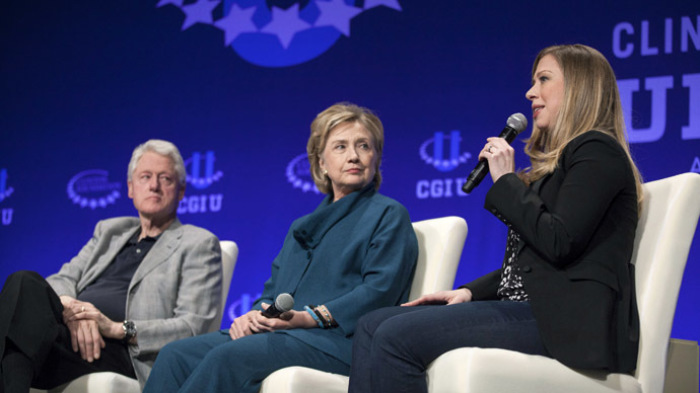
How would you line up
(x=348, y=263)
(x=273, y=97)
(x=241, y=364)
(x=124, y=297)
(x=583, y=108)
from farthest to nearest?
(x=273, y=97), (x=124, y=297), (x=348, y=263), (x=241, y=364), (x=583, y=108)

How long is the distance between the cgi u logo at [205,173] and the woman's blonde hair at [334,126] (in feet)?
5.02

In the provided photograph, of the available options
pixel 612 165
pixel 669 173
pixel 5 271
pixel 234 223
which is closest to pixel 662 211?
pixel 612 165

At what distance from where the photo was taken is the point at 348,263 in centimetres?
240

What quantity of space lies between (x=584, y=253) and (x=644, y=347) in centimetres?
26

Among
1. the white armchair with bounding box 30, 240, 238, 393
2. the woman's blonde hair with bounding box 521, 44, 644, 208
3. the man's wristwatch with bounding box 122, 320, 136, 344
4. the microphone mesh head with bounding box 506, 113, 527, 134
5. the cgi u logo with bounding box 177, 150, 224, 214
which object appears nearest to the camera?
the woman's blonde hair with bounding box 521, 44, 644, 208

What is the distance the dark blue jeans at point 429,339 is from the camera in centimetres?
180

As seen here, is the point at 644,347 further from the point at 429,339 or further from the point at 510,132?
the point at 510,132

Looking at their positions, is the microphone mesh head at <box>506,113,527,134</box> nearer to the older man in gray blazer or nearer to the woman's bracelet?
the woman's bracelet

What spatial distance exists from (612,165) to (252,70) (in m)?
2.73

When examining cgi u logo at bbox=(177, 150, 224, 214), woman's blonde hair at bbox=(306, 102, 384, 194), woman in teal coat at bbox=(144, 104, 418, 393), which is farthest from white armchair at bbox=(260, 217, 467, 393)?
cgi u logo at bbox=(177, 150, 224, 214)

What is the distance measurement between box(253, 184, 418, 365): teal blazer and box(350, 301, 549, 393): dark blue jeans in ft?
1.34

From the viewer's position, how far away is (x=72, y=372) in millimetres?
2561

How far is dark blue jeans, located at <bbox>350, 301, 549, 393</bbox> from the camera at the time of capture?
5.90 feet

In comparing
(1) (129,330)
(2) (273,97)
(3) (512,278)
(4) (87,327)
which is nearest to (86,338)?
(4) (87,327)
